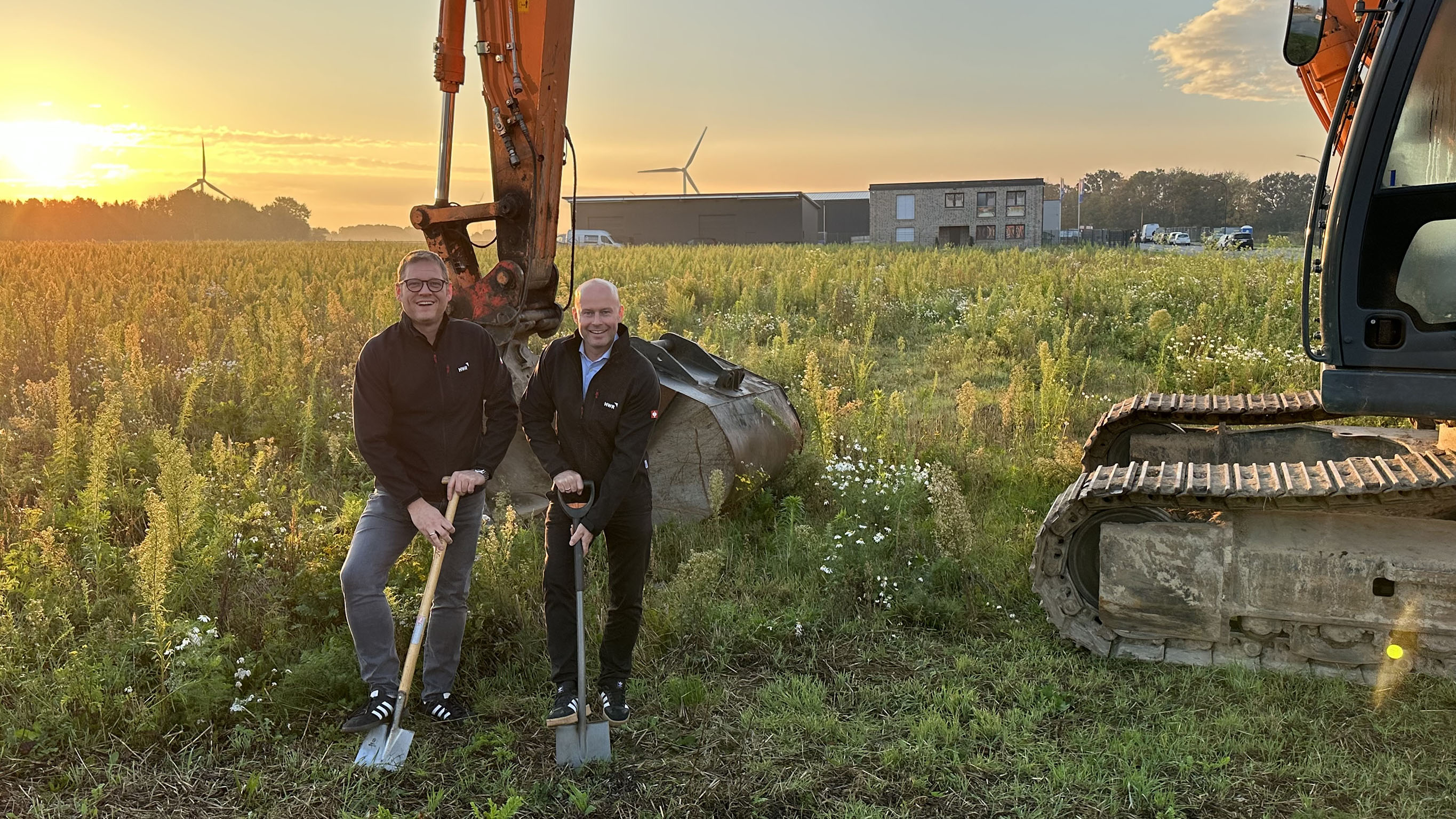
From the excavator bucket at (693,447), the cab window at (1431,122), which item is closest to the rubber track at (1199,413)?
the excavator bucket at (693,447)

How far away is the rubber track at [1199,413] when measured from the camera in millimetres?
6285

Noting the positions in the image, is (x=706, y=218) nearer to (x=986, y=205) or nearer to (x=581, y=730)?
(x=986, y=205)

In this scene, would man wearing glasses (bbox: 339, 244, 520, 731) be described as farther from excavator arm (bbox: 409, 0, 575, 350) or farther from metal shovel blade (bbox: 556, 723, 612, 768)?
excavator arm (bbox: 409, 0, 575, 350)

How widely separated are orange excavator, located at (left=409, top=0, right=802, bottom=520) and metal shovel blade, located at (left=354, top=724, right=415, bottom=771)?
2619mm

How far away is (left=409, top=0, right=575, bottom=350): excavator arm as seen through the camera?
613 centimetres

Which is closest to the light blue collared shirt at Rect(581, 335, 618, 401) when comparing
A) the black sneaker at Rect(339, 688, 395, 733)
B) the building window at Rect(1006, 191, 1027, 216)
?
the black sneaker at Rect(339, 688, 395, 733)

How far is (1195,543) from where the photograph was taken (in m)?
4.70

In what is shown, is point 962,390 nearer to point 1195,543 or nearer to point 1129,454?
point 1129,454

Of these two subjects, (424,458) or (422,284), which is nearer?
(422,284)

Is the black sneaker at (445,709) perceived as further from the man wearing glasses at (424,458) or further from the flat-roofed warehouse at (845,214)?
the flat-roofed warehouse at (845,214)

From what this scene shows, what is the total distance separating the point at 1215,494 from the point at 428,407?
3.56 metres

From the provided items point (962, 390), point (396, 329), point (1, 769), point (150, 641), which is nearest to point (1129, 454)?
point (962, 390)

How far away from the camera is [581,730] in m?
3.86

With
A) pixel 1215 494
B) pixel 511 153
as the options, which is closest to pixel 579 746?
pixel 1215 494
